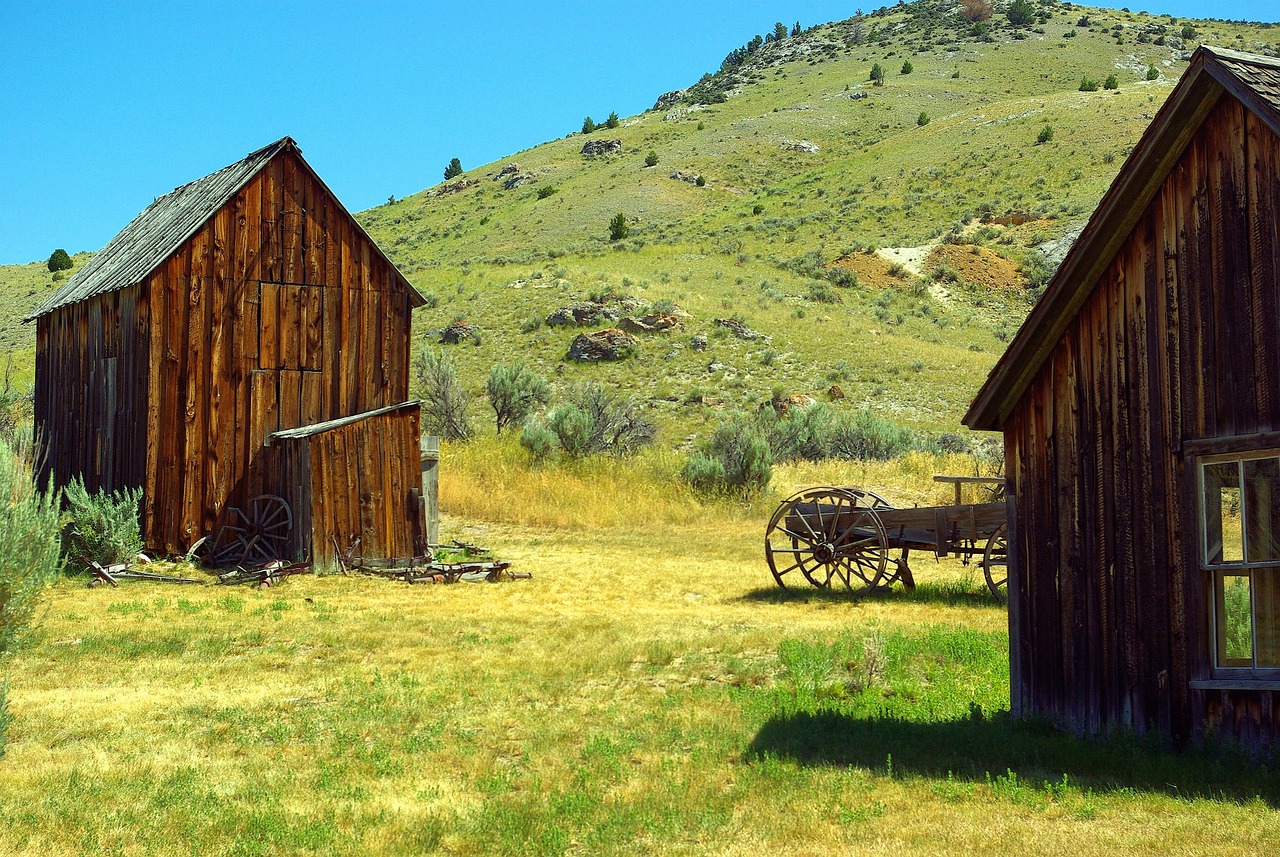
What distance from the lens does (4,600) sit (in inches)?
320

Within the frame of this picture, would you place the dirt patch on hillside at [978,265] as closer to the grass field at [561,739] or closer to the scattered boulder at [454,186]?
the grass field at [561,739]

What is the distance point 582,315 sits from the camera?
4150 cm

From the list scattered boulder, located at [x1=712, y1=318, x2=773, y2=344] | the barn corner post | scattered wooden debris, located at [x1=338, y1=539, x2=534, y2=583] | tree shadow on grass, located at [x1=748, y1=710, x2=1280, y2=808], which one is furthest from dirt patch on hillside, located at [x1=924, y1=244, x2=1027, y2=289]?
tree shadow on grass, located at [x1=748, y1=710, x2=1280, y2=808]

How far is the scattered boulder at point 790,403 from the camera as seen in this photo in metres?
34.5

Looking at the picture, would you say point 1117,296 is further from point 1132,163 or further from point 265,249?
point 265,249

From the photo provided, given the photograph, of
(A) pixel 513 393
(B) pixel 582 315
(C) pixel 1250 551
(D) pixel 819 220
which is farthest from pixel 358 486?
(D) pixel 819 220

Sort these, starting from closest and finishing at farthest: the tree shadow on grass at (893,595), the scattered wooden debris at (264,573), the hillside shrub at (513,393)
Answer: the tree shadow on grass at (893,595), the scattered wooden debris at (264,573), the hillside shrub at (513,393)

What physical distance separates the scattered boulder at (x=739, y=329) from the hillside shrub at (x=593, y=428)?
10.7m

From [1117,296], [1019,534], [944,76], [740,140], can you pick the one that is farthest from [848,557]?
[944,76]

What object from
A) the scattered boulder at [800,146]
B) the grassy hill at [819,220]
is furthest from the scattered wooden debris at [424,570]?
the scattered boulder at [800,146]

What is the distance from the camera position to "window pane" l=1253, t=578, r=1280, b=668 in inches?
304

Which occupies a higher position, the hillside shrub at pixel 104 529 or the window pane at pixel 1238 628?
the hillside shrub at pixel 104 529

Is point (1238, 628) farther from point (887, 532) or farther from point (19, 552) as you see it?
point (19, 552)

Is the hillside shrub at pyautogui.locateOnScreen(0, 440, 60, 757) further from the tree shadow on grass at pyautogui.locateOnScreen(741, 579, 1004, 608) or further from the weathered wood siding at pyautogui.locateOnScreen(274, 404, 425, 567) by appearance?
the tree shadow on grass at pyautogui.locateOnScreen(741, 579, 1004, 608)
